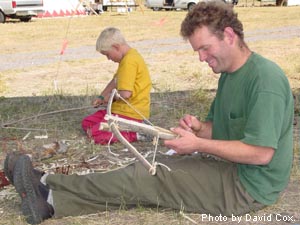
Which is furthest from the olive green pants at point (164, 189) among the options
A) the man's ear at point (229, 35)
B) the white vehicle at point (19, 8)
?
the white vehicle at point (19, 8)

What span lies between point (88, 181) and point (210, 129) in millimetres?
789

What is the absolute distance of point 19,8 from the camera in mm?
21312

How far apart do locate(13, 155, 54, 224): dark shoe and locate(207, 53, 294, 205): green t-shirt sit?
1.03 m

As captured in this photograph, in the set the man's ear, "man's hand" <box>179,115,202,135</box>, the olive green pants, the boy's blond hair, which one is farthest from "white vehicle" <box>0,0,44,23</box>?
the man's ear

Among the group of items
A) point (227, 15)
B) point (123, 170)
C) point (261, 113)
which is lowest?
point (123, 170)

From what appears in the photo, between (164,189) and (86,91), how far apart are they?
14.4 ft

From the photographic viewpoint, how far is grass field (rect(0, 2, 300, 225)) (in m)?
3.34

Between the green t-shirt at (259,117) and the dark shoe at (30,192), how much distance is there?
1031mm

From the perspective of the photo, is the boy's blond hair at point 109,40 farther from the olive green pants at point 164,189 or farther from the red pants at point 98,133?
the olive green pants at point 164,189

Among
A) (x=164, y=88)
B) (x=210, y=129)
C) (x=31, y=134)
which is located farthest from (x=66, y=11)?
(x=210, y=129)

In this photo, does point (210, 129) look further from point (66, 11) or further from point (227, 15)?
point (66, 11)

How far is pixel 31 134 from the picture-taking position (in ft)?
17.2

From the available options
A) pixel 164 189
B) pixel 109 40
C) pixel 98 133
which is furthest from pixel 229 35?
pixel 98 133

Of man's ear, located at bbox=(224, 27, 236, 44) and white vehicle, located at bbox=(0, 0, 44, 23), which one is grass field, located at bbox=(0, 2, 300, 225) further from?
white vehicle, located at bbox=(0, 0, 44, 23)
